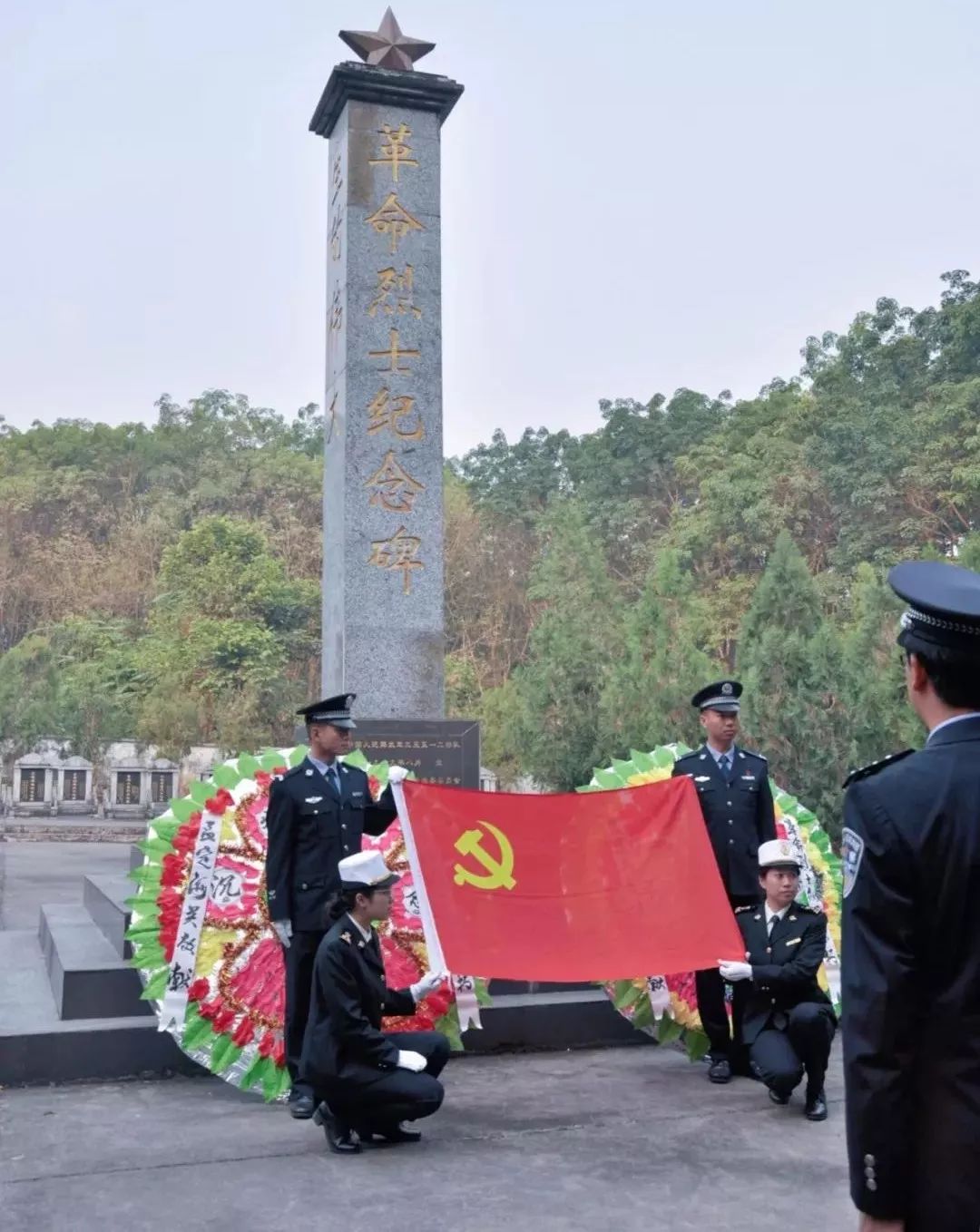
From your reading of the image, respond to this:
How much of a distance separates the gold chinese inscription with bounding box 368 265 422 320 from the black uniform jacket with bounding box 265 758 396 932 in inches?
146

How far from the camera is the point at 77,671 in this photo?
Result: 30797 mm

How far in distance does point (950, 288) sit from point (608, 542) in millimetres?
10940

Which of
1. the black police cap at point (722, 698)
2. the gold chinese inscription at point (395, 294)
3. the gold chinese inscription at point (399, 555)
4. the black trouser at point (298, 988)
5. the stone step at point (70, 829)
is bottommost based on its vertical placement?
the stone step at point (70, 829)

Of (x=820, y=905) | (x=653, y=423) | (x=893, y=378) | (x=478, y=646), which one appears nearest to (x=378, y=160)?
(x=820, y=905)

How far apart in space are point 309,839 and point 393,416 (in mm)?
3516

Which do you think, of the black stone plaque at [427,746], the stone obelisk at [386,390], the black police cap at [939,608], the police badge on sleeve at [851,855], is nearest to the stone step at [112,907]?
the black stone plaque at [427,746]

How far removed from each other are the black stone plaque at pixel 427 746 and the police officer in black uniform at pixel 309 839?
2.05 meters

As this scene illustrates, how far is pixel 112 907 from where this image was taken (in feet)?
19.5

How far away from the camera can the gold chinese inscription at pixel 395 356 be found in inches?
291

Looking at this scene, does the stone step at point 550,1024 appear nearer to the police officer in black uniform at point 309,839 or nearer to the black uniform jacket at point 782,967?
the black uniform jacket at point 782,967

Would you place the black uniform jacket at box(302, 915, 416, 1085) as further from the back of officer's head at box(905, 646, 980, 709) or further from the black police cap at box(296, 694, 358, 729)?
the back of officer's head at box(905, 646, 980, 709)

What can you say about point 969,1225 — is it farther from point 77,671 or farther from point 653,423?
point 653,423

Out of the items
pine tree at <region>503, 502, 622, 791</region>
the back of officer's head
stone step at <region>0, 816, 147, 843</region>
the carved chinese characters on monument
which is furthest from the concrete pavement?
stone step at <region>0, 816, 147, 843</region>

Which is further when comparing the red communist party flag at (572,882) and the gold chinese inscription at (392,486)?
the gold chinese inscription at (392,486)
